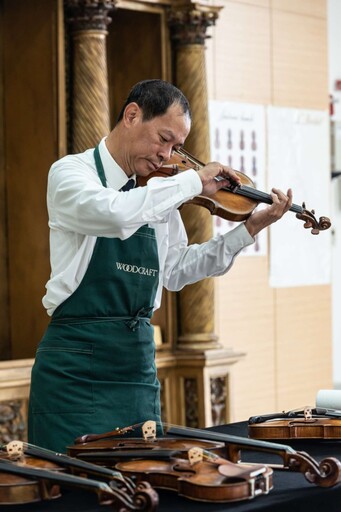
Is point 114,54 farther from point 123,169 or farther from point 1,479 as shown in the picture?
point 1,479

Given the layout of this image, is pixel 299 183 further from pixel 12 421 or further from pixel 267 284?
pixel 12 421

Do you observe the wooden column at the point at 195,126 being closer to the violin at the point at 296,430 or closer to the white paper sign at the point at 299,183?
the white paper sign at the point at 299,183

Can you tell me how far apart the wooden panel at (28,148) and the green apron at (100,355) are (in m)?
2.04

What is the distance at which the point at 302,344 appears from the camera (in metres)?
6.32

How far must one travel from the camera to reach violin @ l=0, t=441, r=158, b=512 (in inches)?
76.3

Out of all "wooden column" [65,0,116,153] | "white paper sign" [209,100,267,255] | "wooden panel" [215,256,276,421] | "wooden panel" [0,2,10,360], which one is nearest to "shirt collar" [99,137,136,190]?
"wooden column" [65,0,116,153]

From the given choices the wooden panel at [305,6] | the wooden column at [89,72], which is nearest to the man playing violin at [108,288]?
the wooden column at [89,72]

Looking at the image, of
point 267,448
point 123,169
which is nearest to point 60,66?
point 123,169

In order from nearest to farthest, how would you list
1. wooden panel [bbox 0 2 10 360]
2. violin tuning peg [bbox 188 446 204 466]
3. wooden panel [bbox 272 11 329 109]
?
violin tuning peg [bbox 188 446 204 466], wooden panel [bbox 0 2 10 360], wooden panel [bbox 272 11 329 109]

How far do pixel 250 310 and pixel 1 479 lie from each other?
4.00 metres

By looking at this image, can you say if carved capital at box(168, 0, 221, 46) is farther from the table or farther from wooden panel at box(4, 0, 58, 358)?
the table

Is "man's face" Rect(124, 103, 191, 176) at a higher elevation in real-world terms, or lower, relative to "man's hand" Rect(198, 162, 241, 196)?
higher

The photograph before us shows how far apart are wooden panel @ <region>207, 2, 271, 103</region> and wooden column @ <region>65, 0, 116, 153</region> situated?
0.92 meters

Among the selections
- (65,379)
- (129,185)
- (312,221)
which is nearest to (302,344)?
(312,221)
